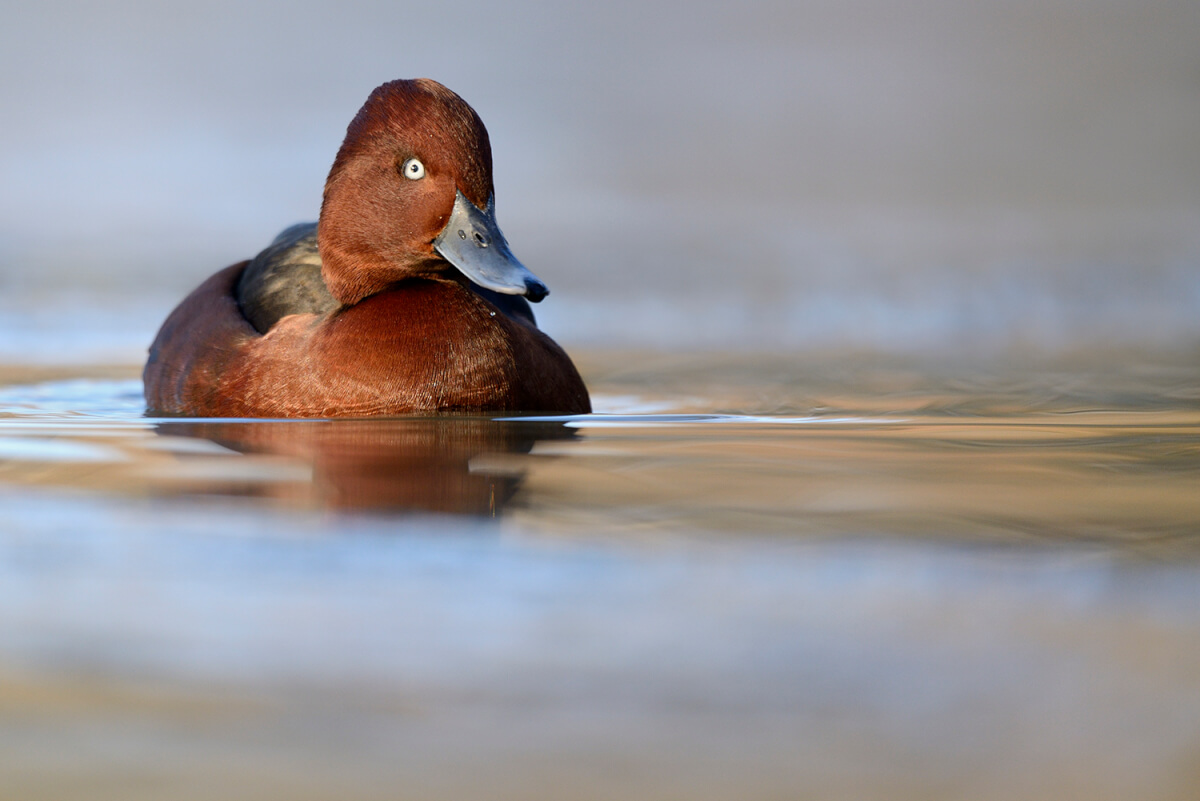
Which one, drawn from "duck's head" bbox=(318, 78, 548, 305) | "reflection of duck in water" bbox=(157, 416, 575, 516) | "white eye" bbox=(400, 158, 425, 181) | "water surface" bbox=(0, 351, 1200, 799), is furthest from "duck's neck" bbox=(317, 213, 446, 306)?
"water surface" bbox=(0, 351, 1200, 799)

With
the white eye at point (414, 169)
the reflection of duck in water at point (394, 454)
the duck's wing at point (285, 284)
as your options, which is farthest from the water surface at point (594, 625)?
the duck's wing at point (285, 284)

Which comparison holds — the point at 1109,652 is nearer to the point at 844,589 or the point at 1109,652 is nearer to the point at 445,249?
the point at 844,589

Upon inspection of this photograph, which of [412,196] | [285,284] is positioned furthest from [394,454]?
[285,284]

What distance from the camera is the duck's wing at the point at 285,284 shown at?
3.77 metres

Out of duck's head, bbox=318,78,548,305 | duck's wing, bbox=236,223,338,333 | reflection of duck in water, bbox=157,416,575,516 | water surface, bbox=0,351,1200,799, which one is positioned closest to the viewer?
water surface, bbox=0,351,1200,799

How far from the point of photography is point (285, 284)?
12.7ft

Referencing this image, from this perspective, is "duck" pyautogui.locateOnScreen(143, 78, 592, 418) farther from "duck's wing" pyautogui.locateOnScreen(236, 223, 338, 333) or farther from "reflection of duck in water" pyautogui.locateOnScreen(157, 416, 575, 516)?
"reflection of duck in water" pyautogui.locateOnScreen(157, 416, 575, 516)

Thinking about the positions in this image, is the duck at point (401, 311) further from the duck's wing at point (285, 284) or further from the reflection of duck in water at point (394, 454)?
the reflection of duck in water at point (394, 454)

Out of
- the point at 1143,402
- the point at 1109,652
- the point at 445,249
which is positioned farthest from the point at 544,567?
the point at 1143,402

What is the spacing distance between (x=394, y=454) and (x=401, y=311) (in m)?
1.11

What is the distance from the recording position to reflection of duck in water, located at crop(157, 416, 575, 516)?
1.75 m

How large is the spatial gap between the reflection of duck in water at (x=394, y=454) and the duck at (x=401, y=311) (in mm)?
175

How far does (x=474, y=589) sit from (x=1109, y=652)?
1.89 ft

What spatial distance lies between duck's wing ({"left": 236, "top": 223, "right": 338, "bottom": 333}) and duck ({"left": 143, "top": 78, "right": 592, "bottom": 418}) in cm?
1
